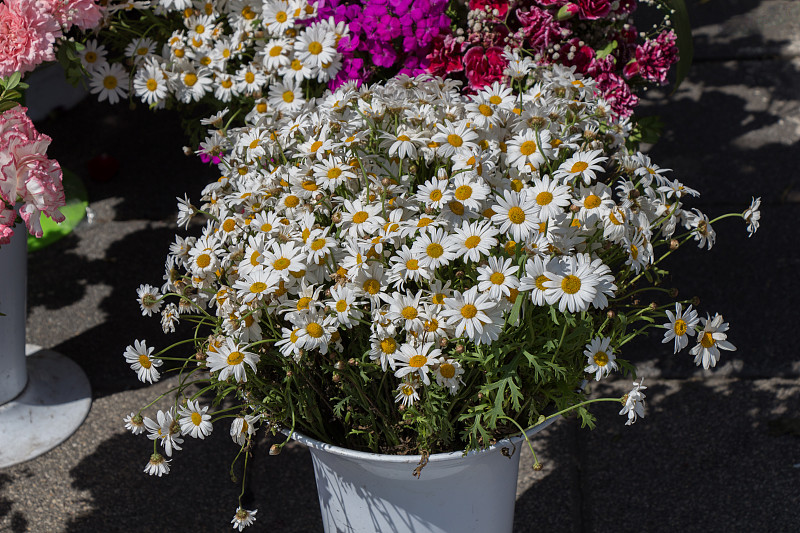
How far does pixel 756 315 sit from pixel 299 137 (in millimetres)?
1843

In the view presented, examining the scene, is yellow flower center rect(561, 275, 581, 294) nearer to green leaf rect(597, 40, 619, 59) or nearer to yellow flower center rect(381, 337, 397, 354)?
yellow flower center rect(381, 337, 397, 354)

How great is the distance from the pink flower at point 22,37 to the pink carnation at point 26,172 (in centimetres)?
26

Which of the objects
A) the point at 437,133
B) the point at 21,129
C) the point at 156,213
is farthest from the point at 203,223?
the point at 437,133

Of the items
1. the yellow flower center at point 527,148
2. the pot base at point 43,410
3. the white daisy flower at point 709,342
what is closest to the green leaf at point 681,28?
the yellow flower center at point 527,148

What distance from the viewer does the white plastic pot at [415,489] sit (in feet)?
5.33

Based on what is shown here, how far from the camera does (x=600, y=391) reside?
8.91 ft

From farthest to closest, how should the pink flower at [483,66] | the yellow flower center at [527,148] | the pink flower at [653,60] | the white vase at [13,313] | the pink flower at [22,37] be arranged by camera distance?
the white vase at [13,313], the pink flower at [653,60], the pink flower at [483,66], the pink flower at [22,37], the yellow flower center at [527,148]

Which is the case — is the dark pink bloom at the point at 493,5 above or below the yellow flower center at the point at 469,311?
above

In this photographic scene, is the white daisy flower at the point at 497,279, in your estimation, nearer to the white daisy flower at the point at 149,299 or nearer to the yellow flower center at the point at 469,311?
the yellow flower center at the point at 469,311

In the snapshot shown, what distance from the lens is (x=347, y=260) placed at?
4.89 ft

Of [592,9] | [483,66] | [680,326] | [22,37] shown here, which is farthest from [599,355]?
[22,37]

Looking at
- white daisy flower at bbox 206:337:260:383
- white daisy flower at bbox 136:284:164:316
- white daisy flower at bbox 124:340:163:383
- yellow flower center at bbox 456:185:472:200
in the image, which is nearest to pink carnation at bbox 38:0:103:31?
white daisy flower at bbox 136:284:164:316

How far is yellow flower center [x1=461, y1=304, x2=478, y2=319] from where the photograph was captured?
139cm

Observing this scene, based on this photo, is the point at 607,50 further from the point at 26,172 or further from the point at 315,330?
the point at 26,172
